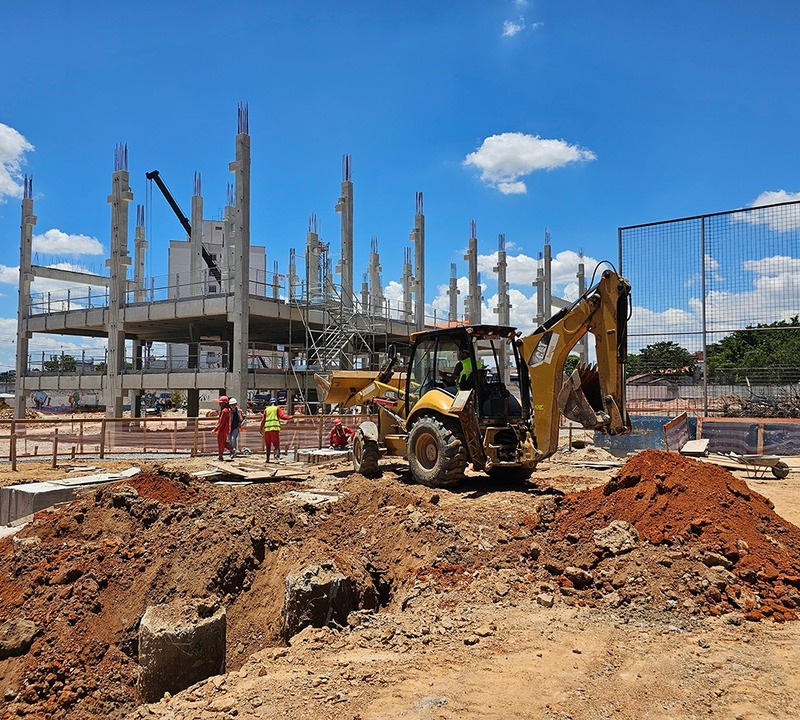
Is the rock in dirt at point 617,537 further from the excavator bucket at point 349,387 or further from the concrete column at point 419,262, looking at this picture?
the concrete column at point 419,262

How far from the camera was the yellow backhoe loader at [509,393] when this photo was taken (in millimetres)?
9273

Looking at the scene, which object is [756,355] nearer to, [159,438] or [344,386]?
[344,386]

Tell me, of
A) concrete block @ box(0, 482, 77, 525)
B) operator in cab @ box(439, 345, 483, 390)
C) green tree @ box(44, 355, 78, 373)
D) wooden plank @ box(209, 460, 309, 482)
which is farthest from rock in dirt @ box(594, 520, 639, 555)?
green tree @ box(44, 355, 78, 373)

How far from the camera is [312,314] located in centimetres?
2945

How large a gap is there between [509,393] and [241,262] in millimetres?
17239

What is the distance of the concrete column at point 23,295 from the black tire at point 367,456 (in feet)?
103

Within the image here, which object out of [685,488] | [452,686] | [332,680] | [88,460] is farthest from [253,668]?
[88,460]

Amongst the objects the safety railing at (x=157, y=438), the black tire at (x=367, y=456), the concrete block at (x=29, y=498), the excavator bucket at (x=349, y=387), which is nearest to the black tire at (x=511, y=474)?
the black tire at (x=367, y=456)

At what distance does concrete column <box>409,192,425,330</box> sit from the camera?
38.7 meters

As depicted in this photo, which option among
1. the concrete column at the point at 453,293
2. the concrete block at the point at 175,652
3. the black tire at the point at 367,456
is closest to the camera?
the concrete block at the point at 175,652

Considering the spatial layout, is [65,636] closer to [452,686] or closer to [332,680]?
[332,680]

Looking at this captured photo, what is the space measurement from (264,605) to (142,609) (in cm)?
115

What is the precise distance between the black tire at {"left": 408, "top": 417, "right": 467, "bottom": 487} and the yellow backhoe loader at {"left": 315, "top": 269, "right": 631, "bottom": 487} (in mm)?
16

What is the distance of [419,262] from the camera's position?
129 feet
